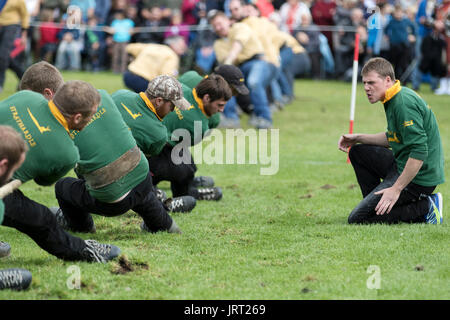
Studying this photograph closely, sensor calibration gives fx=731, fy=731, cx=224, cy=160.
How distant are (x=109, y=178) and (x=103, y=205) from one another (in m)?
0.33

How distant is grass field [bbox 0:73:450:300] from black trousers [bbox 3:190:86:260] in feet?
0.43

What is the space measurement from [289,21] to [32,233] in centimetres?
1636

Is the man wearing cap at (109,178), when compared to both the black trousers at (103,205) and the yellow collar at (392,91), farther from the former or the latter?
the yellow collar at (392,91)

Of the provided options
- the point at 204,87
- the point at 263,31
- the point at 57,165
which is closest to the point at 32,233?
the point at 57,165

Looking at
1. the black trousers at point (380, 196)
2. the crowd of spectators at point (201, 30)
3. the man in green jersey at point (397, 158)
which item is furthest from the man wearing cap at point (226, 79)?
the crowd of spectators at point (201, 30)

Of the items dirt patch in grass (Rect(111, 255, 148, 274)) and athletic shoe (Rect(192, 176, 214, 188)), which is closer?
dirt patch in grass (Rect(111, 255, 148, 274))

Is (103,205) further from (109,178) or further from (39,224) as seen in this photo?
(39,224)

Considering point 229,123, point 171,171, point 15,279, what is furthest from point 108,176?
point 229,123

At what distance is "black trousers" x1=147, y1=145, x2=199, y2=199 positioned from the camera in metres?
7.45

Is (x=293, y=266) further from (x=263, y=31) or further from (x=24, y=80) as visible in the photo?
(x=263, y=31)

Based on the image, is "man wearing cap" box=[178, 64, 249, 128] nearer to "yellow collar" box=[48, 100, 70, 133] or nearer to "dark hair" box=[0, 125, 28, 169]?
"yellow collar" box=[48, 100, 70, 133]

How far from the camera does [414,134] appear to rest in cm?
611

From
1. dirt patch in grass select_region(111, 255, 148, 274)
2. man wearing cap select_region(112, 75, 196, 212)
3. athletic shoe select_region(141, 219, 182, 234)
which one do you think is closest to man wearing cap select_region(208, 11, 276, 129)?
man wearing cap select_region(112, 75, 196, 212)

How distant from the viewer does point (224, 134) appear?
12.3m
